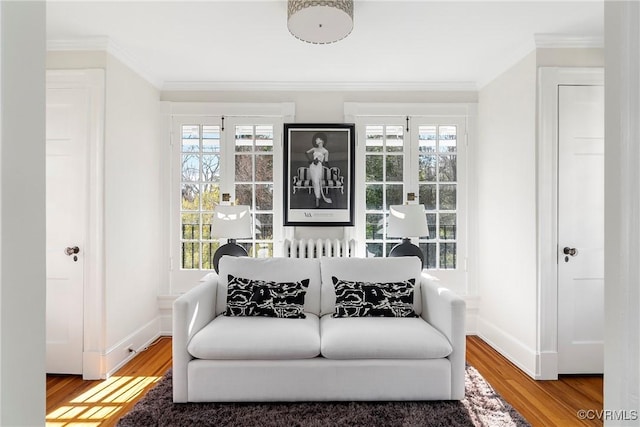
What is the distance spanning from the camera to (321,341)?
2459 mm

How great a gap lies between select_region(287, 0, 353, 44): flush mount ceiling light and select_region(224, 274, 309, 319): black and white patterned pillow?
178 cm

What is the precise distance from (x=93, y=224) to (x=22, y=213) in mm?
2594

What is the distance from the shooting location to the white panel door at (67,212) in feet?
9.50

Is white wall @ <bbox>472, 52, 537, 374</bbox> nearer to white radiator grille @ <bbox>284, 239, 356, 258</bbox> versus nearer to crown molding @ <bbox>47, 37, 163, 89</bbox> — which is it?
white radiator grille @ <bbox>284, 239, 356, 258</bbox>

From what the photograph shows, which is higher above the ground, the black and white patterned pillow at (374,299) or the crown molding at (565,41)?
the crown molding at (565,41)

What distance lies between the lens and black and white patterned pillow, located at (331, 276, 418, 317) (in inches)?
110

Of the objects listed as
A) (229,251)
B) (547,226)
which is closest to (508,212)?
(547,226)

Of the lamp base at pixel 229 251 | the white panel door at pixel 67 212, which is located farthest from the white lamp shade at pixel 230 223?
the white panel door at pixel 67 212

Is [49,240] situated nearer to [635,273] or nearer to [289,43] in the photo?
[289,43]

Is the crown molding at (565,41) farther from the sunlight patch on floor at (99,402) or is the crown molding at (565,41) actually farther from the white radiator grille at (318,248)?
the sunlight patch on floor at (99,402)

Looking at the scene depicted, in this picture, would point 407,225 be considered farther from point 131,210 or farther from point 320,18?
point 131,210

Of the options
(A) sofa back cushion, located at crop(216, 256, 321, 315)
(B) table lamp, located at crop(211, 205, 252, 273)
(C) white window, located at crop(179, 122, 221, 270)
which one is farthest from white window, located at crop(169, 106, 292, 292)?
(A) sofa back cushion, located at crop(216, 256, 321, 315)

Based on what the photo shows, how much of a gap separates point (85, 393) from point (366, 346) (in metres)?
2.03

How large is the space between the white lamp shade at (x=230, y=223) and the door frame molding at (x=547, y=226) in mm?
2409
